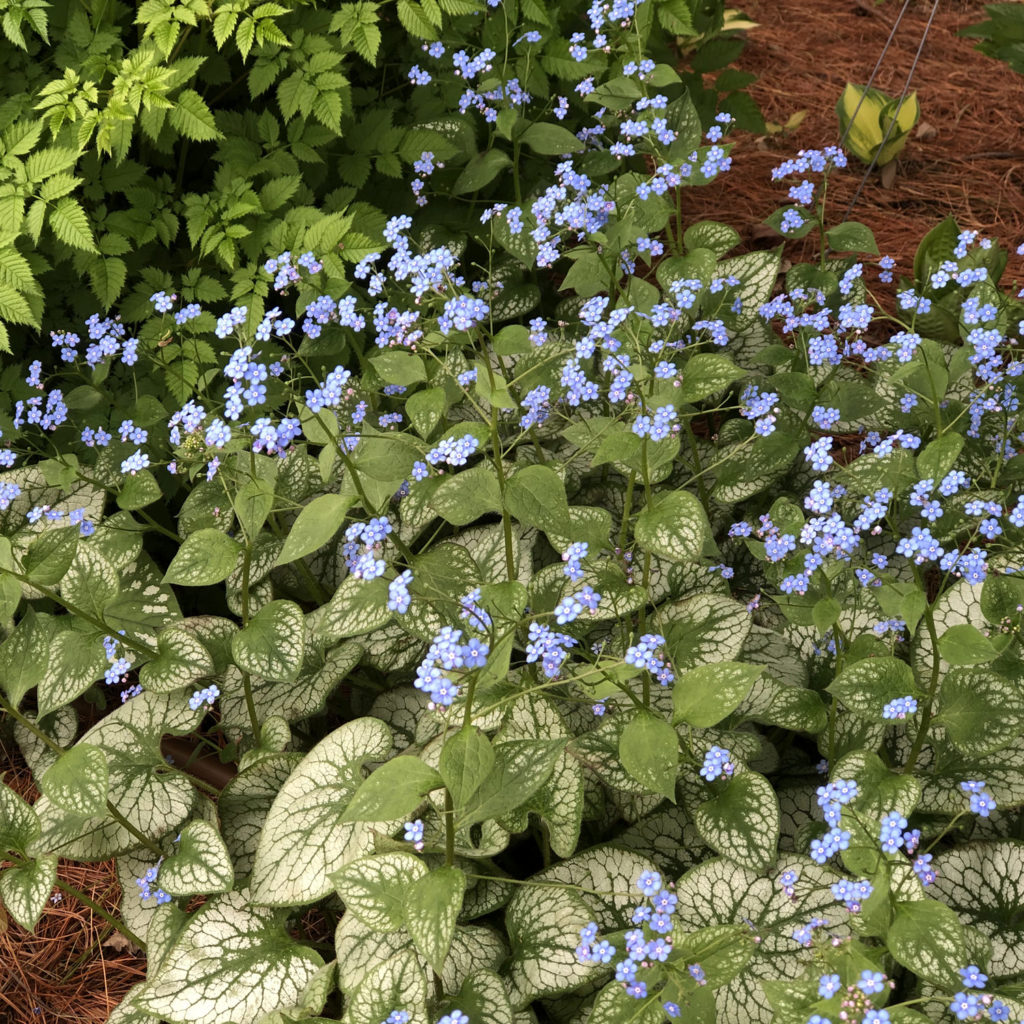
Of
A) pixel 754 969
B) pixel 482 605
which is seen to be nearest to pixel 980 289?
pixel 482 605

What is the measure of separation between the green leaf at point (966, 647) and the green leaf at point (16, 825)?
202 cm

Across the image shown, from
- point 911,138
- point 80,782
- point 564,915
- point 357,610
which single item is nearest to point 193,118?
point 357,610

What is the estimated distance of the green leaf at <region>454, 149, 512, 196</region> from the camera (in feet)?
10.7

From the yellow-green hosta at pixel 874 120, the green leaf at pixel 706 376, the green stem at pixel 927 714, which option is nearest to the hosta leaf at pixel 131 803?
the green leaf at pixel 706 376

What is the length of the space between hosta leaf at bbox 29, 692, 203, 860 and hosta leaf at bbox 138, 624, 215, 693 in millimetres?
109

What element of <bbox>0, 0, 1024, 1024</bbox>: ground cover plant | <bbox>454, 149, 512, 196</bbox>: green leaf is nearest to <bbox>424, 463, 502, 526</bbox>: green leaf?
<bbox>0, 0, 1024, 1024</bbox>: ground cover plant

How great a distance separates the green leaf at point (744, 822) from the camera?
7.08ft

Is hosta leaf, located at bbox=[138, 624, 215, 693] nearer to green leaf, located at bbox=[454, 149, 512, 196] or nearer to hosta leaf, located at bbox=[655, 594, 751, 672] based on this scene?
Answer: hosta leaf, located at bbox=[655, 594, 751, 672]

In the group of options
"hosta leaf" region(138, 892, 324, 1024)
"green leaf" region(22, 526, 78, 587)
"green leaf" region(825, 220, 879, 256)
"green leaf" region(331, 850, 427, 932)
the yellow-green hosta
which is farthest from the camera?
the yellow-green hosta

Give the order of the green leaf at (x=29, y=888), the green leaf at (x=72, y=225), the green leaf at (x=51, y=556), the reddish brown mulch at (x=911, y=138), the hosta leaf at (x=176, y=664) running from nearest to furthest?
the green leaf at (x=29, y=888)
the green leaf at (x=51, y=556)
the hosta leaf at (x=176, y=664)
the green leaf at (x=72, y=225)
the reddish brown mulch at (x=911, y=138)

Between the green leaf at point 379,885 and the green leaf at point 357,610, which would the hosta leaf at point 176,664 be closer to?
the green leaf at point 357,610

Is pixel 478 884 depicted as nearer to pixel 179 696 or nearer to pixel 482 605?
pixel 482 605

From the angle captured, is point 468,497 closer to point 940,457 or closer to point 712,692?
point 712,692

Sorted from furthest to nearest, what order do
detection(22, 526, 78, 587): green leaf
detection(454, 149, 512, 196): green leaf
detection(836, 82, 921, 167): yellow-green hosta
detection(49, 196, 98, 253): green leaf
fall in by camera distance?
detection(836, 82, 921, 167): yellow-green hosta, detection(454, 149, 512, 196): green leaf, detection(49, 196, 98, 253): green leaf, detection(22, 526, 78, 587): green leaf
